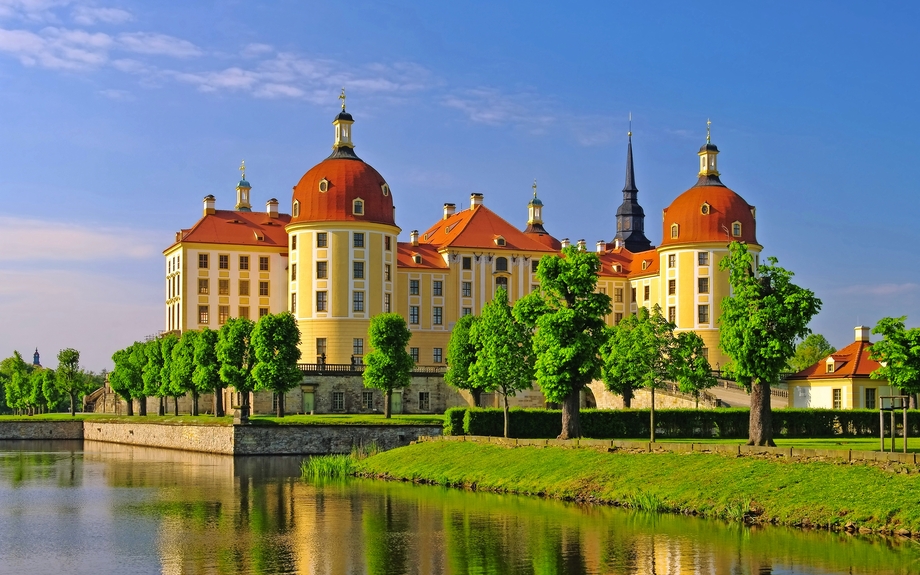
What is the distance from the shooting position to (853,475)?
102 ft

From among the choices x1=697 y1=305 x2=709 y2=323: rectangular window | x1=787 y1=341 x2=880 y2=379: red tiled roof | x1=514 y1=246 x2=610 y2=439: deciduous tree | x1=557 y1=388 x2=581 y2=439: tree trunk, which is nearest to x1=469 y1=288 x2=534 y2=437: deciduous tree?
x1=514 y1=246 x2=610 y2=439: deciduous tree

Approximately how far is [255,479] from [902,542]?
26.8 metres

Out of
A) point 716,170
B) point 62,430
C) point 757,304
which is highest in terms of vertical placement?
point 716,170

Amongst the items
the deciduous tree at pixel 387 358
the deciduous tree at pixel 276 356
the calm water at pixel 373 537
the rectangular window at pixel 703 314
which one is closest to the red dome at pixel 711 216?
the rectangular window at pixel 703 314

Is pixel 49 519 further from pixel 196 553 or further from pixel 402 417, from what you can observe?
pixel 402 417

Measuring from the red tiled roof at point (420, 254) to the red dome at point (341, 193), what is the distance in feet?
18.6

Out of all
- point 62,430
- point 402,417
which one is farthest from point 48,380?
point 402,417

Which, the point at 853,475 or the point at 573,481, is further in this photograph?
the point at 573,481

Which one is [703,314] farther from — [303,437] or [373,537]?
[373,537]

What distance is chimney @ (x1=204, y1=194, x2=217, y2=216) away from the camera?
90125 mm

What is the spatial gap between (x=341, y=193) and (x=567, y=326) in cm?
3683

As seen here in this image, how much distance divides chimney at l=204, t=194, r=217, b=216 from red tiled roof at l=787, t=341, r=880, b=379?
45555 millimetres

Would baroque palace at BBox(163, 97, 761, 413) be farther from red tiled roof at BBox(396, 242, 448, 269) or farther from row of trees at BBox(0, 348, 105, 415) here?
row of trees at BBox(0, 348, 105, 415)

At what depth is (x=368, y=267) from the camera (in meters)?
80.6
